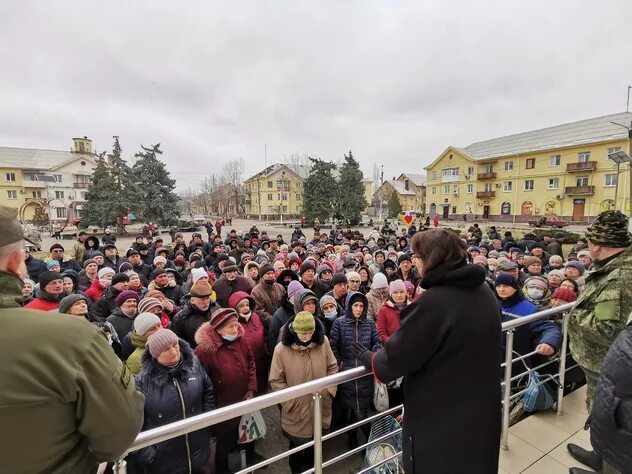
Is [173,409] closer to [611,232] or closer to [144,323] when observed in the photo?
[144,323]

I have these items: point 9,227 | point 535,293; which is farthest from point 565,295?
point 9,227

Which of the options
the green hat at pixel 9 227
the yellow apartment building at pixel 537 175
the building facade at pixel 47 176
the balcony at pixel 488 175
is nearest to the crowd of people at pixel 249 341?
the green hat at pixel 9 227

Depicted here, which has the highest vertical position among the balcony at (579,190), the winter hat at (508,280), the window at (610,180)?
the window at (610,180)

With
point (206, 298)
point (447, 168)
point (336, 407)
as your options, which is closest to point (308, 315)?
point (336, 407)

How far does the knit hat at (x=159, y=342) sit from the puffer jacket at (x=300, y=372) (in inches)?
43.6

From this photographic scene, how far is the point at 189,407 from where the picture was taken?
2.67 m

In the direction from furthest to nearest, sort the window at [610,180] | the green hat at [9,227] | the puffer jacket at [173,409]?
the window at [610,180] → the puffer jacket at [173,409] → the green hat at [9,227]

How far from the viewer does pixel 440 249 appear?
5.43 feet

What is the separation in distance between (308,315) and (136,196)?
98.7 ft

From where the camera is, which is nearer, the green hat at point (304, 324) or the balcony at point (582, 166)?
the green hat at point (304, 324)

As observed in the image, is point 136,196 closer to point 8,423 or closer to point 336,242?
point 336,242

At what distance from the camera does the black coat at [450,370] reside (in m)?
1.52

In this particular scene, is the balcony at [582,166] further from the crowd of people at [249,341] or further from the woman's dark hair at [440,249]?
the woman's dark hair at [440,249]

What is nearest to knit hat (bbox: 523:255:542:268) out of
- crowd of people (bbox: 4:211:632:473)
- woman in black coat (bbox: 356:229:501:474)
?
crowd of people (bbox: 4:211:632:473)
